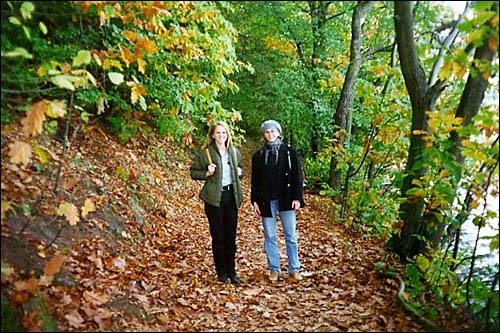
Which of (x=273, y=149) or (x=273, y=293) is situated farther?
(x=273, y=149)

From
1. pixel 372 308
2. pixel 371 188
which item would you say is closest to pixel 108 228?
pixel 372 308

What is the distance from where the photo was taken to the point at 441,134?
5.05 m

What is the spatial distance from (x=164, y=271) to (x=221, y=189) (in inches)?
49.4

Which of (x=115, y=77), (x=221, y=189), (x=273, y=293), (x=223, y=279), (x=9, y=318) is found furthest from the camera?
(x=223, y=279)

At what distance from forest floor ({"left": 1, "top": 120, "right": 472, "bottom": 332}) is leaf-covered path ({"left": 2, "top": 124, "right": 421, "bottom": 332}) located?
0.05 ft

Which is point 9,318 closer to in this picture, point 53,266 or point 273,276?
point 53,266

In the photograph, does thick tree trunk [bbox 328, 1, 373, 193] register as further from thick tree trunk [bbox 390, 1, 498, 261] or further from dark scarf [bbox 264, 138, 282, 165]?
dark scarf [bbox 264, 138, 282, 165]

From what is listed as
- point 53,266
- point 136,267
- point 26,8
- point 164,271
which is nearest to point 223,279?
point 164,271

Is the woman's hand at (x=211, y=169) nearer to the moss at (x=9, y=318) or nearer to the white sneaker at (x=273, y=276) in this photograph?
the white sneaker at (x=273, y=276)

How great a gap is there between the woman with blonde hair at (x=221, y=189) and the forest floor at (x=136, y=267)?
346 mm

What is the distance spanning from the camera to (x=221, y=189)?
552 centimetres

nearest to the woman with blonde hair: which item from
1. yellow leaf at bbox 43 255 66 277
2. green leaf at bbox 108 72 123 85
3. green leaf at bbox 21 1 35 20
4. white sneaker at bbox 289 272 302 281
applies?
white sneaker at bbox 289 272 302 281

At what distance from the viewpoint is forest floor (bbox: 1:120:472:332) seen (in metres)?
3.94

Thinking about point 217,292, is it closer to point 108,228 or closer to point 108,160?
point 108,228
